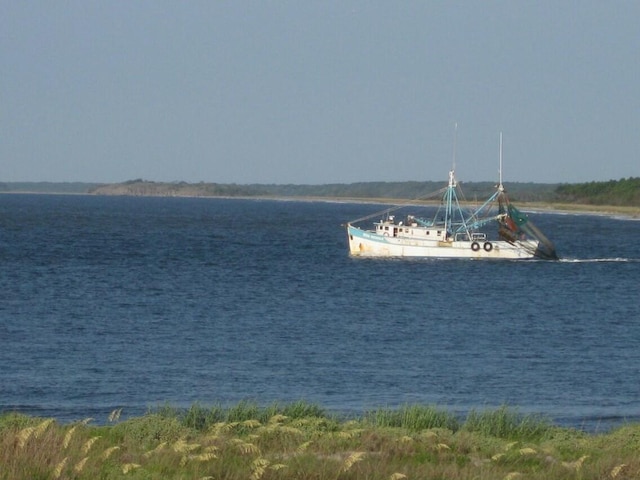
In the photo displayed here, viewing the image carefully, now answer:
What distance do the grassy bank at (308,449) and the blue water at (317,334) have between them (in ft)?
16.8

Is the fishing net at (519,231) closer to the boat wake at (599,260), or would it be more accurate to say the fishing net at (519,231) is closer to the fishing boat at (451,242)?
the fishing boat at (451,242)

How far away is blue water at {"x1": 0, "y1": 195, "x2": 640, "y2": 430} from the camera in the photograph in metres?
24.9

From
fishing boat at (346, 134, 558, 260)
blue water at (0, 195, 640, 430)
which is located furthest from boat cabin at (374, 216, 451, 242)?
blue water at (0, 195, 640, 430)

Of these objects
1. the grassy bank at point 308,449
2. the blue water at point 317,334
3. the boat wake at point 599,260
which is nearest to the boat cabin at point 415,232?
the blue water at point 317,334

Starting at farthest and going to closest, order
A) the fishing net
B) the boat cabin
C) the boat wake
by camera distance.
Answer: the boat wake < the boat cabin < the fishing net

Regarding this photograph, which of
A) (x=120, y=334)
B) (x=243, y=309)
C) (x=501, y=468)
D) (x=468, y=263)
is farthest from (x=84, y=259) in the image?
(x=501, y=468)

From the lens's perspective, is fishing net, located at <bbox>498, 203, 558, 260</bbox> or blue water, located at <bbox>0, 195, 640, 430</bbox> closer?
blue water, located at <bbox>0, 195, 640, 430</bbox>

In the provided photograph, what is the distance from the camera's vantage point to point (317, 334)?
1420 inches

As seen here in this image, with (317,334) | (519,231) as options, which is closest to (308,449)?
(317,334)

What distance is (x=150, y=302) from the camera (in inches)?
1770

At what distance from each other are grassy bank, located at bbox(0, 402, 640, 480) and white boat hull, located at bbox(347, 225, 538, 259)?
56.8 meters

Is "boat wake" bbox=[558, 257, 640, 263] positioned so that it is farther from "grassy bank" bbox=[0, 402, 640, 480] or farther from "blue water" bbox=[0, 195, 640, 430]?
"grassy bank" bbox=[0, 402, 640, 480]

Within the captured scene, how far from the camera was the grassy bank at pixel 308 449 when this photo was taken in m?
13.1

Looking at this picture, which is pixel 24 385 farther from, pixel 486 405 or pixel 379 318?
pixel 379 318
